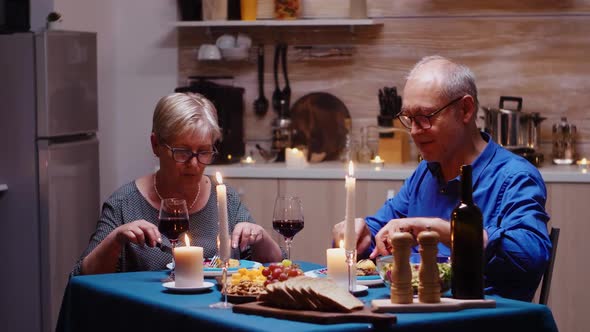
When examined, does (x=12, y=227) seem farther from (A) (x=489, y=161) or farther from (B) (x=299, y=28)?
(A) (x=489, y=161)

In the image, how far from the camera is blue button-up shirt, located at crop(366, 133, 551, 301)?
8.36 ft

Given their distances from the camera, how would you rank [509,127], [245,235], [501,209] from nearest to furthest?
[501,209] → [245,235] → [509,127]

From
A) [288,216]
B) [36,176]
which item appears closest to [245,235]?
[288,216]

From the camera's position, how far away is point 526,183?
277 centimetres

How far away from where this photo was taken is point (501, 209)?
2.75 meters

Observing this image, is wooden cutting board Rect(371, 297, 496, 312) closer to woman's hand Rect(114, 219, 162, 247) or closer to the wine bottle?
the wine bottle

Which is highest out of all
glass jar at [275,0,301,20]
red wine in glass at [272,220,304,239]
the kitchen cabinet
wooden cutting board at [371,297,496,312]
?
glass jar at [275,0,301,20]

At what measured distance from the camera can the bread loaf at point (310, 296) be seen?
207 centimetres

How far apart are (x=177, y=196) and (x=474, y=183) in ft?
3.02

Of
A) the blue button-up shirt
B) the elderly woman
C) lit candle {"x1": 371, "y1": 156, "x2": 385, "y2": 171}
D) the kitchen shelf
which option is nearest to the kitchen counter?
lit candle {"x1": 371, "y1": 156, "x2": 385, "y2": 171}

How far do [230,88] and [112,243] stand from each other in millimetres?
2495

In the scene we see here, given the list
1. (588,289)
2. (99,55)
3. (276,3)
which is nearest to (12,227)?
(99,55)

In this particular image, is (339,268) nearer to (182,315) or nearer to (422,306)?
(422,306)

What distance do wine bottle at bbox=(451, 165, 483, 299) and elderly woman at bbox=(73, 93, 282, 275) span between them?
2.66ft
